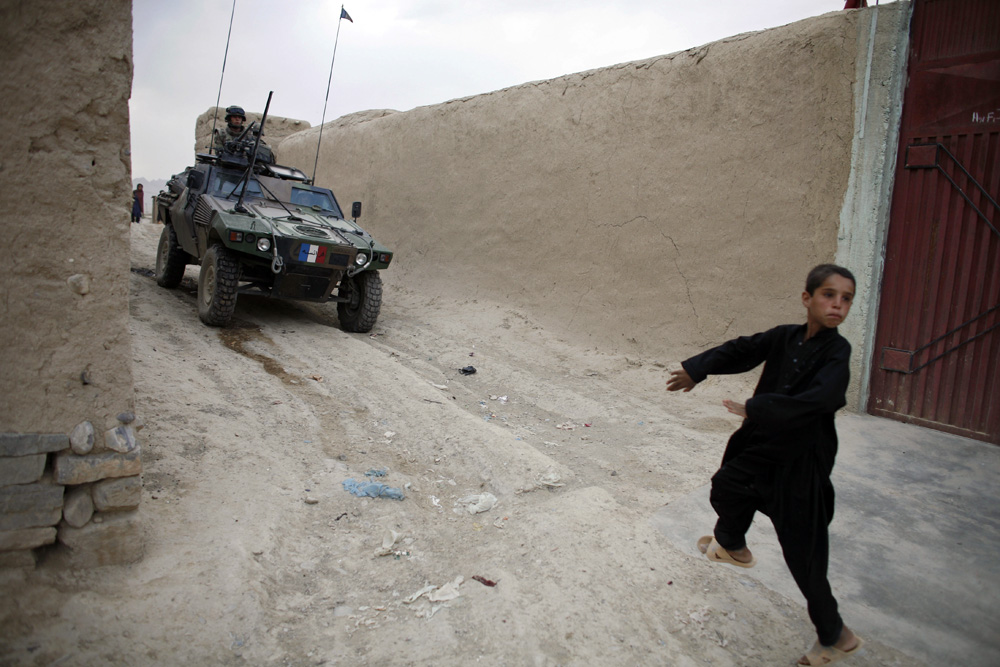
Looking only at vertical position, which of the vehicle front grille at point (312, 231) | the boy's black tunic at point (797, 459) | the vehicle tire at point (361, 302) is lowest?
the boy's black tunic at point (797, 459)

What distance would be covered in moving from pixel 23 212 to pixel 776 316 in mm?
5003

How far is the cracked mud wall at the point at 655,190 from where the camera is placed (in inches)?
197

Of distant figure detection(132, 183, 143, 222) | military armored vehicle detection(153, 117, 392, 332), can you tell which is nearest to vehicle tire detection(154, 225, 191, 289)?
military armored vehicle detection(153, 117, 392, 332)

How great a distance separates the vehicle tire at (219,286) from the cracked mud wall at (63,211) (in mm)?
3668

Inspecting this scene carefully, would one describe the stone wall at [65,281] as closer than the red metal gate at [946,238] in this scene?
Yes

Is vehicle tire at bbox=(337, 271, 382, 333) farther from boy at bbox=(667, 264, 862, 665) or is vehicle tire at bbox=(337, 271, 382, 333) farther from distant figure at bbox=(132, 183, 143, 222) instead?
distant figure at bbox=(132, 183, 143, 222)

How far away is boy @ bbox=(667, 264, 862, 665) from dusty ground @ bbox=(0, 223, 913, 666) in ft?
1.19

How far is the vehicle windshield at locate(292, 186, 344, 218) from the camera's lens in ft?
23.6

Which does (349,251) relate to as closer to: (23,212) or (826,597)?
(23,212)

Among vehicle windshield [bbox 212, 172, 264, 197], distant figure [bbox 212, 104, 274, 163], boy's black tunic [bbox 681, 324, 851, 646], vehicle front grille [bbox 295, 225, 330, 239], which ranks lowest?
boy's black tunic [bbox 681, 324, 851, 646]

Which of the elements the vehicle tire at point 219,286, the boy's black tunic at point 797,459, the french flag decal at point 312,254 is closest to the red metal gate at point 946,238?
the boy's black tunic at point 797,459

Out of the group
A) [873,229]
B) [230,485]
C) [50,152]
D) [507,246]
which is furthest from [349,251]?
[873,229]

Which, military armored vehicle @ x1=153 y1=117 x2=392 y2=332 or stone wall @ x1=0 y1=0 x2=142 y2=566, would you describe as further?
military armored vehicle @ x1=153 y1=117 x2=392 y2=332

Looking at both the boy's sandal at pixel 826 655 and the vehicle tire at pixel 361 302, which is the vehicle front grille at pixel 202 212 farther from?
the boy's sandal at pixel 826 655
